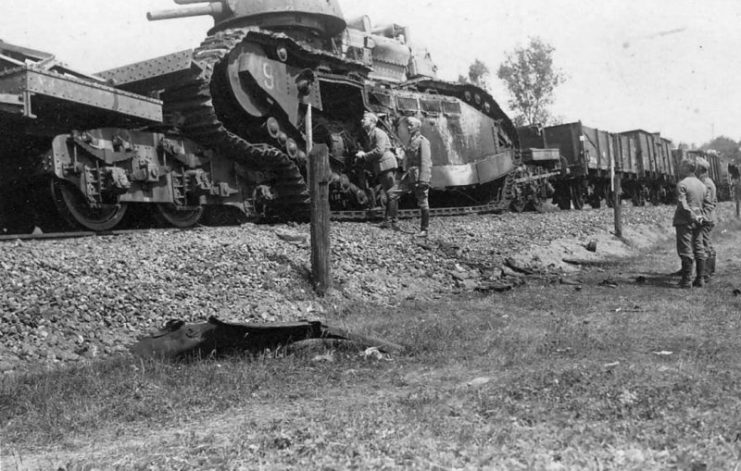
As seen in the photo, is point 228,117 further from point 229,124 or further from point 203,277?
point 203,277

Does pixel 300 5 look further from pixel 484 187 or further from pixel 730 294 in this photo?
pixel 730 294

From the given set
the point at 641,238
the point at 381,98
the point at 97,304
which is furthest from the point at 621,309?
the point at 641,238

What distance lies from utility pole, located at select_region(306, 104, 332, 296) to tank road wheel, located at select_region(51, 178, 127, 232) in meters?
3.00

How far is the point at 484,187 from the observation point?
61.7 ft

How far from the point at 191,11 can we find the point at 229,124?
10.0 ft

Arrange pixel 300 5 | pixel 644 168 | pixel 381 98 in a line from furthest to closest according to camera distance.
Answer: pixel 644 168 < pixel 381 98 < pixel 300 5

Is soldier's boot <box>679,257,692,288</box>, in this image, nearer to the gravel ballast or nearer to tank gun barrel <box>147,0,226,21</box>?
the gravel ballast

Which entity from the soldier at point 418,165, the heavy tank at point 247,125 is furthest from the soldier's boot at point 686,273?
the heavy tank at point 247,125

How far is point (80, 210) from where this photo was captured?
9180mm

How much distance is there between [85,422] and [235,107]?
8.07m

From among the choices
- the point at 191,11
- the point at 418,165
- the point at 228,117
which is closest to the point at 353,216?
the point at 418,165

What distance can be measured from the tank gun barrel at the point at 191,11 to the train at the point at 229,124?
3cm

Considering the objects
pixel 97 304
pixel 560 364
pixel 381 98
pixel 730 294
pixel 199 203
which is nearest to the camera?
pixel 560 364

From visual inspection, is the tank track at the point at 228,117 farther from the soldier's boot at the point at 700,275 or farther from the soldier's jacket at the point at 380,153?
the soldier's boot at the point at 700,275
